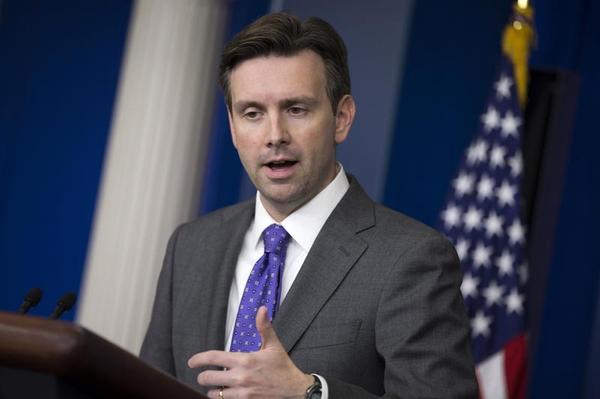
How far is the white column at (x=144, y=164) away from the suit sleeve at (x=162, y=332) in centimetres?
276

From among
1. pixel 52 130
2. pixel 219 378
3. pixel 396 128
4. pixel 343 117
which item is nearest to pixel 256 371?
pixel 219 378

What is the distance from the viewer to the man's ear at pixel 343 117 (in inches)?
96.5

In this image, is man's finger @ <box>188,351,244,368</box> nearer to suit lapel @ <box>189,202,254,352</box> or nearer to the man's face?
suit lapel @ <box>189,202,254,352</box>

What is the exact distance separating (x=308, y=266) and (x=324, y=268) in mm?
39

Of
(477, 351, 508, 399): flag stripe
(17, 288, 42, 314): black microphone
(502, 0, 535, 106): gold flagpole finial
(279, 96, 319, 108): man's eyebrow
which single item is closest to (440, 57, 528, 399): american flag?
(477, 351, 508, 399): flag stripe

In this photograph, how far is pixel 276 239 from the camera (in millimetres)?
2350

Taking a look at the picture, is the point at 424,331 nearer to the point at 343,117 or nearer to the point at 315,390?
the point at 315,390

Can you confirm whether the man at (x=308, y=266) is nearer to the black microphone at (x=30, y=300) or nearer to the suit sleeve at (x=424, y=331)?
the suit sleeve at (x=424, y=331)

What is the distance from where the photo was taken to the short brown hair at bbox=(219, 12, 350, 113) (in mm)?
2352

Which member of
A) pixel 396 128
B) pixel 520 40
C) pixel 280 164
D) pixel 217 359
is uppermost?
pixel 520 40

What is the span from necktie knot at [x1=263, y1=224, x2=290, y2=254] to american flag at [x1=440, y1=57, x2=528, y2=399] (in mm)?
2375

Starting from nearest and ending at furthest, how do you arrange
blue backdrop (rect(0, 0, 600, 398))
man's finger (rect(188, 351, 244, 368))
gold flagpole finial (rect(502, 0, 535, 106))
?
man's finger (rect(188, 351, 244, 368)) < gold flagpole finial (rect(502, 0, 535, 106)) < blue backdrop (rect(0, 0, 600, 398))

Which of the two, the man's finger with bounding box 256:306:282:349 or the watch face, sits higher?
the man's finger with bounding box 256:306:282:349

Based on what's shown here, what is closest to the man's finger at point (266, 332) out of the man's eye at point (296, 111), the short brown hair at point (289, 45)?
the man's eye at point (296, 111)
